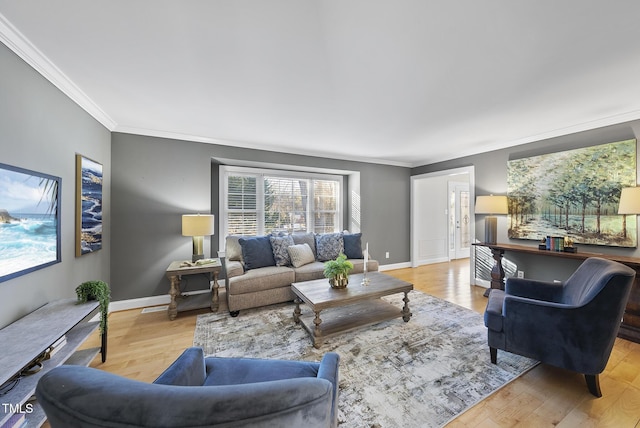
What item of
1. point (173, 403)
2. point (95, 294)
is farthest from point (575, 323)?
point (95, 294)

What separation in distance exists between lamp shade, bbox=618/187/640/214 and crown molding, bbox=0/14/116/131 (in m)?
5.16

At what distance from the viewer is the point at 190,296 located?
A: 3.23 m

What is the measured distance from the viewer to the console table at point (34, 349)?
1139mm

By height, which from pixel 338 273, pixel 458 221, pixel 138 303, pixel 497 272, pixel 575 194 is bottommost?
pixel 138 303

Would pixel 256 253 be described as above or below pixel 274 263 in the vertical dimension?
above

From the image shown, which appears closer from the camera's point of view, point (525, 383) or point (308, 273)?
point (525, 383)

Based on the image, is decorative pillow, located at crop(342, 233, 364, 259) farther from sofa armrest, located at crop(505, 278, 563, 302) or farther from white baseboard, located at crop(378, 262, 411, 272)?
sofa armrest, located at crop(505, 278, 563, 302)

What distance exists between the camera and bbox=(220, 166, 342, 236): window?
13.4 feet

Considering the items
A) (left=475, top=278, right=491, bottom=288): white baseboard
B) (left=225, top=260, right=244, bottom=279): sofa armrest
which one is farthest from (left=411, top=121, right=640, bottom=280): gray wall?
(left=225, top=260, right=244, bottom=279): sofa armrest

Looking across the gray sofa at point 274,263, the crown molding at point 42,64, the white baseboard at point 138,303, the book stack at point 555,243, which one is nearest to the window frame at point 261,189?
the gray sofa at point 274,263

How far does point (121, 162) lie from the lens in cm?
307

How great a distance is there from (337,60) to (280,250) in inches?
99.2

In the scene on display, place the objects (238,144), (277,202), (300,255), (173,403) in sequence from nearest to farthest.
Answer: (173,403)
(300,255)
(238,144)
(277,202)

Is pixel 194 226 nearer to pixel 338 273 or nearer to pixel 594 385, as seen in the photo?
pixel 338 273
